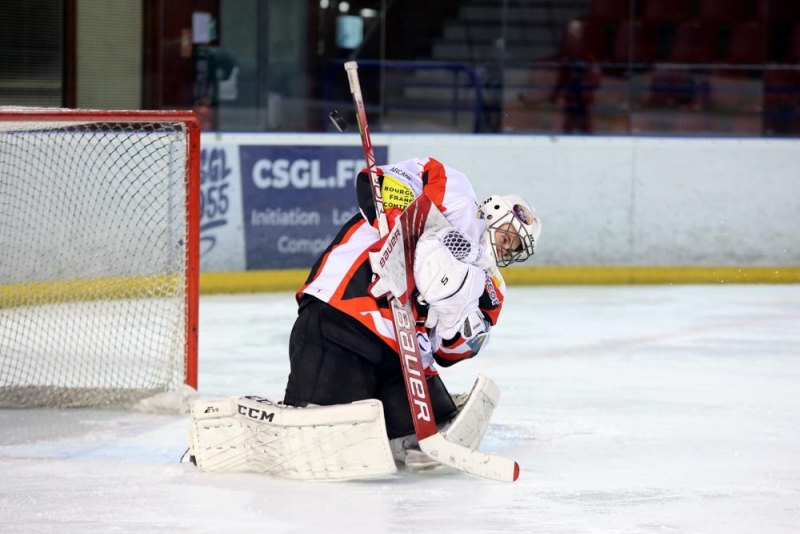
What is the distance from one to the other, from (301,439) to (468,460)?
0.38 m

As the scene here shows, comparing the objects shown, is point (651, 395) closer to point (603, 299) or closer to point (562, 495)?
point (562, 495)

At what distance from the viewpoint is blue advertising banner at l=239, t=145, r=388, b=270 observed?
6.36 meters

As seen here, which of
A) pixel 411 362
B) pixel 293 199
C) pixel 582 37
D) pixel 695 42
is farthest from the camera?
pixel 695 42

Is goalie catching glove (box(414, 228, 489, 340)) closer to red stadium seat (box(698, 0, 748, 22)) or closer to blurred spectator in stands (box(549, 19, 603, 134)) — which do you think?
blurred spectator in stands (box(549, 19, 603, 134))

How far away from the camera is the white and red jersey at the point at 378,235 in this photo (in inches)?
117

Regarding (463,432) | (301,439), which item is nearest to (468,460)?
(463,432)

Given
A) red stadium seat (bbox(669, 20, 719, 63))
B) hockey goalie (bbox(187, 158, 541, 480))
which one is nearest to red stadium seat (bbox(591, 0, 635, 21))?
red stadium seat (bbox(669, 20, 719, 63))

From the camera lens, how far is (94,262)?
5039 mm

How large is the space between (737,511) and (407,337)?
0.81 m

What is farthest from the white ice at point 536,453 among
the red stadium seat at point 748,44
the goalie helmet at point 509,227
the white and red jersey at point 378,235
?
the red stadium seat at point 748,44

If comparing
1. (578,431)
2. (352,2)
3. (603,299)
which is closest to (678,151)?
(603,299)

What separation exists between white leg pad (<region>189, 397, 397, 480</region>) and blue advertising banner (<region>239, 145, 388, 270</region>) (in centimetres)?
338

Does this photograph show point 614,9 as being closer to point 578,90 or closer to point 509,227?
point 578,90

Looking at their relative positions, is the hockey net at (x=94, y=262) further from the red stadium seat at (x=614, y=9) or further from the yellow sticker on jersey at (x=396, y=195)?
the red stadium seat at (x=614, y=9)
